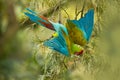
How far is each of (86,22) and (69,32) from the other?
35 mm

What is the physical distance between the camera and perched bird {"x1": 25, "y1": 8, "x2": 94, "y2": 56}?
0.49 meters

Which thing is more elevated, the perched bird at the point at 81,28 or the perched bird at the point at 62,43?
the perched bird at the point at 81,28

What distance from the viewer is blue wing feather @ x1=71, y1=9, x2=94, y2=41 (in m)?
0.49

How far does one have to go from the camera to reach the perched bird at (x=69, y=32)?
485 millimetres

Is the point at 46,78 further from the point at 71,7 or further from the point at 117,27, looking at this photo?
the point at 117,27

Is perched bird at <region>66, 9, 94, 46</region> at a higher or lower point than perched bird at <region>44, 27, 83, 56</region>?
higher

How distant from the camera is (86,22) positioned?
500mm

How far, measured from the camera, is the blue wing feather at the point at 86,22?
1.61ft

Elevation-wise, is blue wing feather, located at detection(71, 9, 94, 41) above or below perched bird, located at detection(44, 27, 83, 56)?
above

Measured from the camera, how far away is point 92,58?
0.57 metres

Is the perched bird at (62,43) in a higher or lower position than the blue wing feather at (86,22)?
lower

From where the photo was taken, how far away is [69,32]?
495 millimetres

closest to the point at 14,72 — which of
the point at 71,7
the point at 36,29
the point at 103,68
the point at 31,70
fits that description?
the point at 31,70

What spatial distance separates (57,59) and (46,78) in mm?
72
